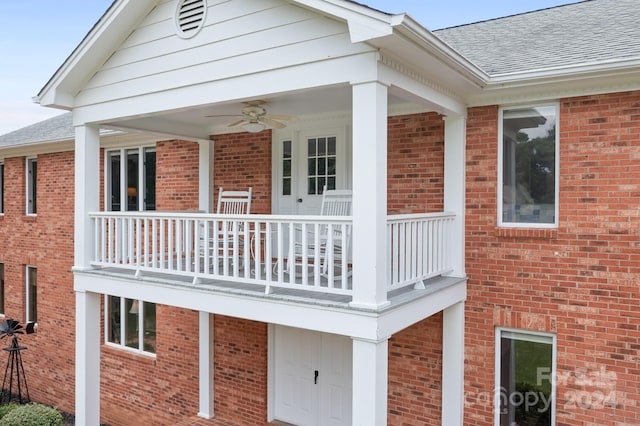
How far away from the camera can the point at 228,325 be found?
839cm

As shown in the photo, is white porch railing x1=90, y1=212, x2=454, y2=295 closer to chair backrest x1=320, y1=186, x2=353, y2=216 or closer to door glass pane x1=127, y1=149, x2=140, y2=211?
chair backrest x1=320, y1=186, x2=353, y2=216

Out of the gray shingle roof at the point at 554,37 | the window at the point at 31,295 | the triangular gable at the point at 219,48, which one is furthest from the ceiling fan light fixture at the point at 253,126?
the window at the point at 31,295

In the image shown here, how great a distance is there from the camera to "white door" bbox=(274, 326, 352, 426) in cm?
747

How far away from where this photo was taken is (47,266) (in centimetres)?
1098

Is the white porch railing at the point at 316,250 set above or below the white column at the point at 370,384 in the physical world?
above

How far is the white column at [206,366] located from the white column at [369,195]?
475 centimetres

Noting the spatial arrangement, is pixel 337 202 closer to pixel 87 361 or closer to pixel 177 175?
pixel 177 175

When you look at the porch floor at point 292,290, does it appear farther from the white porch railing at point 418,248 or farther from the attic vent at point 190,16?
the attic vent at point 190,16

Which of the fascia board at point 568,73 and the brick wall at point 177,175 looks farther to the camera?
the brick wall at point 177,175

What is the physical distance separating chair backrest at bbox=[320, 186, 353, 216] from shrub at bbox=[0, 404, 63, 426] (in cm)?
537

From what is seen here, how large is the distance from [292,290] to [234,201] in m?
3.05

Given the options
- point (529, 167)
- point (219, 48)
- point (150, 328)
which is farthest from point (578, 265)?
point (150, 328)

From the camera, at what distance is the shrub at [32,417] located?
734cm

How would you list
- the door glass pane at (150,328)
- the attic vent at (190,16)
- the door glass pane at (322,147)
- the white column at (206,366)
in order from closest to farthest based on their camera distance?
the attic vent at (190,16)
the door glass pane at (322,147)
the white column at (206,366)
the door glass pane at (150,328)
